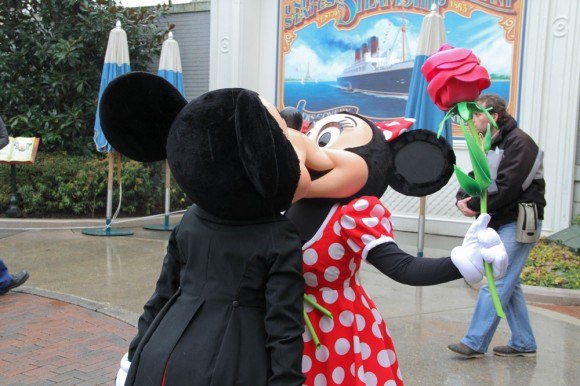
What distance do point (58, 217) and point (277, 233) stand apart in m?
8.94

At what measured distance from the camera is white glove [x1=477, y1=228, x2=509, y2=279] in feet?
6.34

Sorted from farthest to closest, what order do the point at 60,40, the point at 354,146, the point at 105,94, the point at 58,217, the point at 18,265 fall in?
the point at 60,40
the point at 58,217
the point at 18,265
the point at 354,146
the point at 105,94

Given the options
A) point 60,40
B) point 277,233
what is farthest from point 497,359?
point 60,40

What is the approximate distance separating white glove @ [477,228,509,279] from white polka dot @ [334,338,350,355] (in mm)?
684

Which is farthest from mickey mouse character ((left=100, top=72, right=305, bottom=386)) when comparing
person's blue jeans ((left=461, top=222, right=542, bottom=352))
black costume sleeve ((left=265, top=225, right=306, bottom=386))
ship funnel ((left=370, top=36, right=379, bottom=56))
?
ship funnel ((left=370, top=36, right=379, bottom=56))

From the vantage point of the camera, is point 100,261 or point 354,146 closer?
point 354,146

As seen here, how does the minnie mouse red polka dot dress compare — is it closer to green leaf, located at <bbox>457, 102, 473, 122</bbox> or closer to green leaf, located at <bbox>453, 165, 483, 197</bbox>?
green leaf, located at <bbox>453, 165, 483, 197</bbox>

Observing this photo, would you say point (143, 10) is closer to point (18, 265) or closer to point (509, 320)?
point (18, 265)

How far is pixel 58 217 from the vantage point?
10188 millimetres

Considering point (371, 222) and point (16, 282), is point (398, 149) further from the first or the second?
point (16, 282)

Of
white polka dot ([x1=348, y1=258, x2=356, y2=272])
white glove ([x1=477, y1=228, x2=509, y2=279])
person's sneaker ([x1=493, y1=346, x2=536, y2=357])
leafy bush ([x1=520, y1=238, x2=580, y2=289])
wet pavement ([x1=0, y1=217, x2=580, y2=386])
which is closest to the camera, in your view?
white glove ([x1=477, y1=228, x2=509, y2=279])

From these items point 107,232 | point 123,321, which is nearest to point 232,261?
point 123,321

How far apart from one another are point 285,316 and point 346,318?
1.65 feet

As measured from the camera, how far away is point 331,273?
95.3 inches
